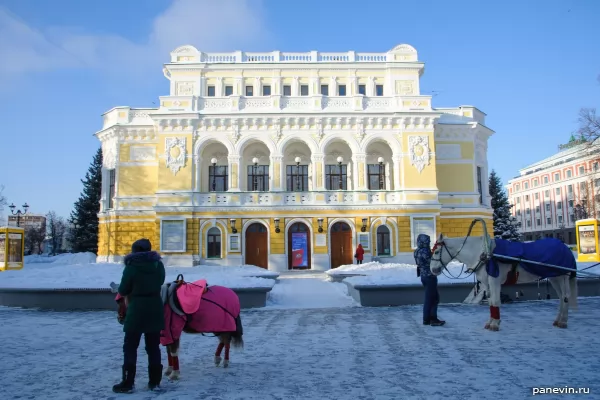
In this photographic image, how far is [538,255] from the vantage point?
9039 millimetres

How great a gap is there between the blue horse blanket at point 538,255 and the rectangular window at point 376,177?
23839 mm

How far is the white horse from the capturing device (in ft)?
29.7

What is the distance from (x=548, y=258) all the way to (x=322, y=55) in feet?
93.8

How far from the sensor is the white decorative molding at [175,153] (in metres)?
30.6

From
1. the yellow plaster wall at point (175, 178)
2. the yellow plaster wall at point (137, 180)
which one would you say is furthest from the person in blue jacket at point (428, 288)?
the yellow plaster wall at point (137, 180)

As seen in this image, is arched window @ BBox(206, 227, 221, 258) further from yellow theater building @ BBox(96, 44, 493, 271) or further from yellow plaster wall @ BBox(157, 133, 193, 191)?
yellow plaster wall @ BBox(157, 133, 193, 191)

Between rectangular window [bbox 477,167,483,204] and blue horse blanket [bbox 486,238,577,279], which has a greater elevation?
rectangular window [bbox 477,167,483,204]

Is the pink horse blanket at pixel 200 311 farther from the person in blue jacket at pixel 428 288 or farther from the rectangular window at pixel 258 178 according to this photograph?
the rectangular window at pixel 258 178

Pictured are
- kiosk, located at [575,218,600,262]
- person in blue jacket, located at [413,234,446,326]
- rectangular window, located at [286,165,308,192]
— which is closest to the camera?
person in blue jacket, located at [413,234,446,326]

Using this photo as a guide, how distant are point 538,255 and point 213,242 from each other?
950 inches

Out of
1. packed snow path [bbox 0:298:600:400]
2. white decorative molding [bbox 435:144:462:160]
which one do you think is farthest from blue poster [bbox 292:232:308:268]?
packed snow path [bbox 0:298:600:400]

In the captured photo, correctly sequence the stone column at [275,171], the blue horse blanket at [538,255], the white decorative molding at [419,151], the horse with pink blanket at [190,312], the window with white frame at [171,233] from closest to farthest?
the horse with pink blanket at [190,312] < the blue horse blanket at [538,255] < the window with white frame at [171,233] < the white decorative molding at [419,151] < the stone column at [275,171]

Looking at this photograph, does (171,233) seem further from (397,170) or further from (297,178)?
(397,170)

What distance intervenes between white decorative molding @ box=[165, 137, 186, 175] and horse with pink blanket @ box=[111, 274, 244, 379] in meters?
25.4
